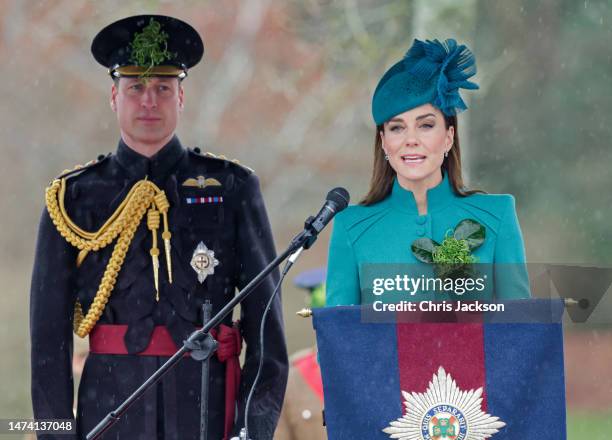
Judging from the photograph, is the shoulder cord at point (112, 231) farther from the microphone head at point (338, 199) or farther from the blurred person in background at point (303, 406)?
the blurred person in background at point (303, 406)

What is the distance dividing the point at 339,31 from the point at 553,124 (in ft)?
6.30

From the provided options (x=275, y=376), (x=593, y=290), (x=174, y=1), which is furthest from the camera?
(x=174, y=1)

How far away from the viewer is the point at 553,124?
1327 cm

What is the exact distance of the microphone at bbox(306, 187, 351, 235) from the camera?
15.3 ft

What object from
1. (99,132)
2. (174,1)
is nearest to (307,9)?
(174,1)

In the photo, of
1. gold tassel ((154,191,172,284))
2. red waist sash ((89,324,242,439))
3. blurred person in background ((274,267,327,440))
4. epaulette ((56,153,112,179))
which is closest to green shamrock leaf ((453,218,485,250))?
red waist sash ((89,324,242,439))

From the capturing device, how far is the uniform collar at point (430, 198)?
18.1 ft

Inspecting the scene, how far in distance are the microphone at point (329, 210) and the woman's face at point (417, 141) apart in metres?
0.73

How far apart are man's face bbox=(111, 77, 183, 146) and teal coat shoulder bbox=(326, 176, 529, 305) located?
2.64 feet

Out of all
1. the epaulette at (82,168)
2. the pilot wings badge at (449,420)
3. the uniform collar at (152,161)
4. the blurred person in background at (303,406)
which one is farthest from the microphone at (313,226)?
the blurred person in background at (303,406)

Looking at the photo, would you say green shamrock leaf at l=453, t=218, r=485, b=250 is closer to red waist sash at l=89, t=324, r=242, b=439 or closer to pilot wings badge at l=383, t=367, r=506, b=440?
pilot wings badge at l=383, t=367, r=506, b=440

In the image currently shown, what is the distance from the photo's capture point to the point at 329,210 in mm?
4703

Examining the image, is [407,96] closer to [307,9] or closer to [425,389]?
[425,389]

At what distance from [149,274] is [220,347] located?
382 mm
